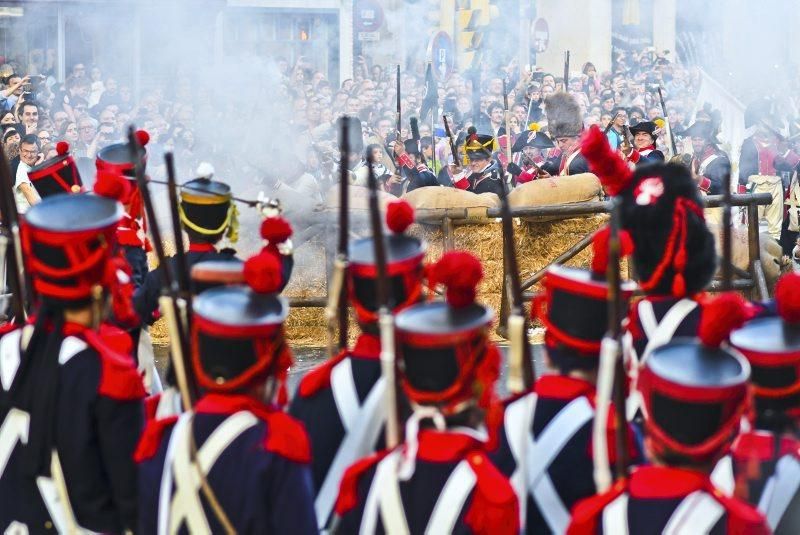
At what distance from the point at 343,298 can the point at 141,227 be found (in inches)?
78.0

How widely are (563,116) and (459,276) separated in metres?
8.79

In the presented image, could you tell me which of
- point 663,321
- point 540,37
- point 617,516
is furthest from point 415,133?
point 617,516

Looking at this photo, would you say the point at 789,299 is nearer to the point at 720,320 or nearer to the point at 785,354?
the point at 785,354

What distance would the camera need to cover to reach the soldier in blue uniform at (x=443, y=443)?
3070mm

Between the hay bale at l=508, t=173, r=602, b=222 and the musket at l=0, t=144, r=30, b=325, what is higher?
the musket at l=0, t=144, r=30, b=325

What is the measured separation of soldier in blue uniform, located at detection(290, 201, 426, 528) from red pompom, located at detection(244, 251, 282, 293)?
535mm

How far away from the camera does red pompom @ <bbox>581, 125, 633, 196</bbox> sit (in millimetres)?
4785

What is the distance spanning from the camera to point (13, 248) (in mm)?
4207

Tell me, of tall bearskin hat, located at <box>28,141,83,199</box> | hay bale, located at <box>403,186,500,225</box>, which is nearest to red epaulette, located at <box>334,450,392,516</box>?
tall bearskin hat, located at <box>28,141,83,199</box>

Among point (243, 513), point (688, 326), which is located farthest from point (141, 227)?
point (243, 513)

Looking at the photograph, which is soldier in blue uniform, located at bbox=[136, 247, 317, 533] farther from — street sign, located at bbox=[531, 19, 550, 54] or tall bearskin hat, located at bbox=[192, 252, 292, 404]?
street sign, located at bbox=[531, 19, 550, 54]

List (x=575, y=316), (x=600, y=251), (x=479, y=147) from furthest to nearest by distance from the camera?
(x=479, y=147), (x=600, y=251), (x=575, y=316)

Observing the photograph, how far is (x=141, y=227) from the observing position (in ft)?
19.2

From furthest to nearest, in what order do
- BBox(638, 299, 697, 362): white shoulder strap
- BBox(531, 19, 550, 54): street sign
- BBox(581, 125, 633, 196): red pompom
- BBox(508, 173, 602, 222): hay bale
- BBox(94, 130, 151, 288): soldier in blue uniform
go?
1. BBox(531, 19, 550, 54): street sign
2. BBox(508, 173, 602, 222): hay bale
3. BBox(94, 130, 151, 288): soldier in blue uniform
4. BBox(581, 125, 633, 196): red pompom
5. BBox(638, 299, 697, 362): white shoulder strap
